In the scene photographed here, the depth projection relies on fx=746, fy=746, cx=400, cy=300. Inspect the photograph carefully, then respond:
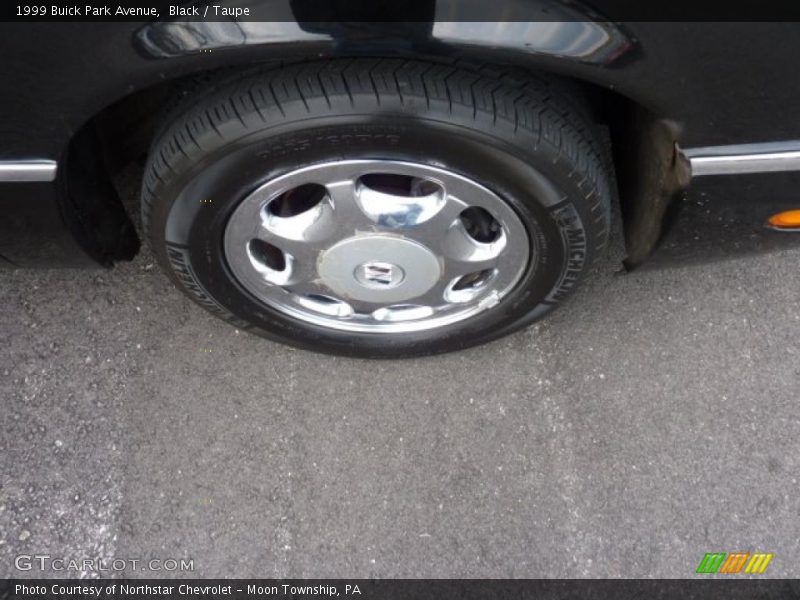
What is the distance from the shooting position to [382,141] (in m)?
1.48

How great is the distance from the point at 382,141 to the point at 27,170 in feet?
2.40

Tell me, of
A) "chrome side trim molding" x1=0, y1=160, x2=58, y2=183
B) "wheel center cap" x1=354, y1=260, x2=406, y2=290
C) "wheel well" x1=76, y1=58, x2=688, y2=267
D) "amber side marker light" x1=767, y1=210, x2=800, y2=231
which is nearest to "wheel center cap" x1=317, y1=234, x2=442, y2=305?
"wheel center cap" x1=354, y1=260, x2=406, y2=290

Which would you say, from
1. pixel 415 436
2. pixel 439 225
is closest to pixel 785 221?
pixel 439 225

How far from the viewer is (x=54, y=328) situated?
216cm

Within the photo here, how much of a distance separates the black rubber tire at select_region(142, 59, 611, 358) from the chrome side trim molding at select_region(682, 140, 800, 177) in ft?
0.68

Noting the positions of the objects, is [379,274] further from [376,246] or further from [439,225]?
[439,225]

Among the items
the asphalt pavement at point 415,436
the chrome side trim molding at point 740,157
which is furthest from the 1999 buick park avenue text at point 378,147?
the asphalt pavement at point 415,436

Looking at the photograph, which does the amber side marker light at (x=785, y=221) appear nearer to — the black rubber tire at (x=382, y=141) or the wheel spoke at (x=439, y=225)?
the black rubber tire at (x=382, y=141)

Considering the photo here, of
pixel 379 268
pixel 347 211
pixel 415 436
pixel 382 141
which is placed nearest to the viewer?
pixel 382 141

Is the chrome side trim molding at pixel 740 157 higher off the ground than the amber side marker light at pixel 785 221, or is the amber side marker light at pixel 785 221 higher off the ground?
the chrome side trim molding at pixel 740 157

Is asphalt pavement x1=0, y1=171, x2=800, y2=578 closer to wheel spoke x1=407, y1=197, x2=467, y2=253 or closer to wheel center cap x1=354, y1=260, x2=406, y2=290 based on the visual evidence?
wheel center cap x1=354, y1=260, x2=406, y2=290

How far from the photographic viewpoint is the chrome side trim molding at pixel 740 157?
1.51m

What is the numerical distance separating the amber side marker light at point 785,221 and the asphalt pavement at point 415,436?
35 millimetres

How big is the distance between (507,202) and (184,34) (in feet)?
2.38
